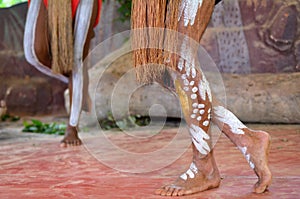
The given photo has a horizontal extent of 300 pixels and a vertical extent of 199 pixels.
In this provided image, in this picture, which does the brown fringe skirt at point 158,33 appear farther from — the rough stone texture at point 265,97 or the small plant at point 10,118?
the small plant at point 10,118

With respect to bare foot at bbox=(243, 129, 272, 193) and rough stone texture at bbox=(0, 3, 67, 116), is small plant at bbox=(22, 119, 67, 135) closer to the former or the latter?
rough stone texture at bbox=(0, 3, 67, 116)

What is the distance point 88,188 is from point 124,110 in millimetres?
3361

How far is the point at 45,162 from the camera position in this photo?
10.2 feet

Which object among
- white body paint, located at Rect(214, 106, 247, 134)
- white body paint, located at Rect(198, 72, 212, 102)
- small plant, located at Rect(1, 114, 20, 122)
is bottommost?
small plant, located at Rect(1, 114, 20, 122)

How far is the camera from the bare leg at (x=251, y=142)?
1.98 meters

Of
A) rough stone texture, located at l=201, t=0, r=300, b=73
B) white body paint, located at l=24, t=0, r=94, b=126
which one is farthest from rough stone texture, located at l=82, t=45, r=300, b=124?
white body paint, located at l=24, t=0, r=94, b=126

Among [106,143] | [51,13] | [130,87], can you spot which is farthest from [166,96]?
[51,13]

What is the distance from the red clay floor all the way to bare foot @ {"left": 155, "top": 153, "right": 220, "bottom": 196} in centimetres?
4

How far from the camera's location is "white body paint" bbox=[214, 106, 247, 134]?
6.82ft

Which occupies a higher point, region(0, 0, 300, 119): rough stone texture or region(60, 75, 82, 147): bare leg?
region(0, 0, 300, 119): rough stone texture

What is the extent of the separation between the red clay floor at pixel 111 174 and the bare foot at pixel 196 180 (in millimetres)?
37

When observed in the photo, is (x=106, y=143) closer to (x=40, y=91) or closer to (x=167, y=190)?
(x=167, y=190)

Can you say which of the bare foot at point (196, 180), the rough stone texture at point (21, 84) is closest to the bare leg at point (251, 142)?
the bare foot at point (196, 180)

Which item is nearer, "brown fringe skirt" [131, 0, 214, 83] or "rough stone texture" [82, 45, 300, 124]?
"brown fringe skirt" [131, 0, 214, 83]
